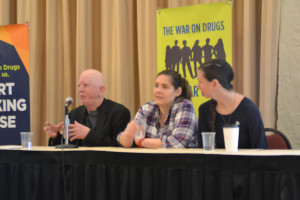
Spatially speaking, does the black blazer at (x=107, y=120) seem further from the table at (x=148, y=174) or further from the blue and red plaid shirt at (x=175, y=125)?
the table at (x=148, y=174)

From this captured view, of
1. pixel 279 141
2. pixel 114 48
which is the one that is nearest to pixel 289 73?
pixel 279 141

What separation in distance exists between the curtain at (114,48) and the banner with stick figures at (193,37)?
0.78 ft

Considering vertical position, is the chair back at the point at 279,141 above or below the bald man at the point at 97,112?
below

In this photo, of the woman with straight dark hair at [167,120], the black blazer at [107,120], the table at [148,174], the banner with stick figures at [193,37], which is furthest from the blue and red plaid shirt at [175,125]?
the banner with stick figures at [193,37]

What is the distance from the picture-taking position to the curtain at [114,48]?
3355mm

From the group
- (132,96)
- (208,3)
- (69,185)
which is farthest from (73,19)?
(69,185)

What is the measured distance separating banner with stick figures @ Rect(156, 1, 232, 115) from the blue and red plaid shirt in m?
0.71

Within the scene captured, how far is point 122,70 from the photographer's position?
4.02 meters

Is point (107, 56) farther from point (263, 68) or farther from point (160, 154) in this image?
point (160, 154)

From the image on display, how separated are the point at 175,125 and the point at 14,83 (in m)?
2.21

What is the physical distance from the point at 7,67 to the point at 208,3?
2200mm

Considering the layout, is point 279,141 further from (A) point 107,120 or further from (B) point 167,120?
(A) point 107,120

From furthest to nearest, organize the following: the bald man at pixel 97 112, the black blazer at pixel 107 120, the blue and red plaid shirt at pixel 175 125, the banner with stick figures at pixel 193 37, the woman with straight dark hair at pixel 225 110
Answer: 1. the banner with stick figures at pixel 193 37
2. the bald man at pixel 97 112
3. the black blazer at pixel 107 120
4. the blue and red plaid shirt at pixel 175 125
5. the woman with straight dark hair at pixel 225 110

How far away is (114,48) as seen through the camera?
410 centimetres
